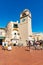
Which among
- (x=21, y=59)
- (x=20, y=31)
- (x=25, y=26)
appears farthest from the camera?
(x=20, y=31)

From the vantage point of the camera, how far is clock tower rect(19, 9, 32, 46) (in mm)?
37500

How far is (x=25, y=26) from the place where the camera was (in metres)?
38.3

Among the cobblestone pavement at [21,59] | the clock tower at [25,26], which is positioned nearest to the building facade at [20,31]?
the clock tower at [25,26]

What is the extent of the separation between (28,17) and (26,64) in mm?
30029

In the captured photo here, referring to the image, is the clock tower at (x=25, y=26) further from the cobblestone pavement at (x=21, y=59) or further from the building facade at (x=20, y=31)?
the cobblestone pavement at (x=21, y=59)

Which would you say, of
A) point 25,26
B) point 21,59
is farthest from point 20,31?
point 21,59

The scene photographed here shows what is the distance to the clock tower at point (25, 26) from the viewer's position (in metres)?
37.5

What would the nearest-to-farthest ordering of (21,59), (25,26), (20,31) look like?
(21,59)
(25,26)
(20,31)

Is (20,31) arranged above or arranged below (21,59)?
above

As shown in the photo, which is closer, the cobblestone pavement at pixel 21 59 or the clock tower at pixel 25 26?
the cobblestone pavement at pixel 21 59

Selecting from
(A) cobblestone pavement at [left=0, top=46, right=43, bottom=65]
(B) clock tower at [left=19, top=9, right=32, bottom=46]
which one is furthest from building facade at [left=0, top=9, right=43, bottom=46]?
(A) cobblestone pavement at [left=0, top=46, right=43, bottom=65]

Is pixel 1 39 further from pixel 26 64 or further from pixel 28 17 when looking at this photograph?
pixel 26 64

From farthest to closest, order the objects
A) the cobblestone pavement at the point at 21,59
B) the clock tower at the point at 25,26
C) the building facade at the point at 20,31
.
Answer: the building facade at the point at 20,31
the clock tower at the point at 25,26
the cobblestone pavement at the point at 21,59

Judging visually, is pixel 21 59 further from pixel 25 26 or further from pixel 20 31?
pixel 20 31
